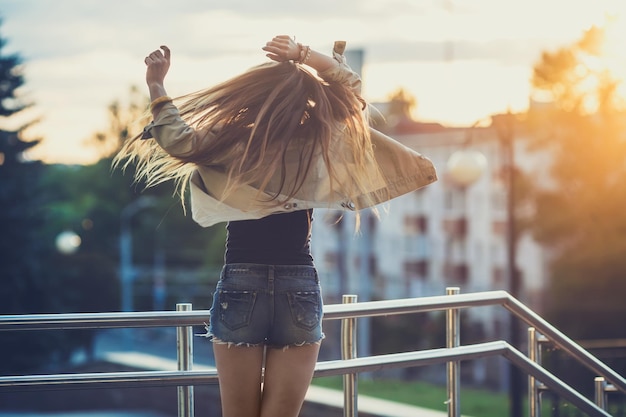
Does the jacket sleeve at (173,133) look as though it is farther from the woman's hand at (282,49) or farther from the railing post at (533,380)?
the railing post at (533,380)

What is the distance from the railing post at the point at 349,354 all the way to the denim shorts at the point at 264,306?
3.53 feet

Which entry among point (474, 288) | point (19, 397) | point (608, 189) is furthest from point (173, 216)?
point (19, 397)

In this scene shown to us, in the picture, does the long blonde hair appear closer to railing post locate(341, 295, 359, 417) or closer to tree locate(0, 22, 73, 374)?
railing post locate(341, 295, 359, 417)

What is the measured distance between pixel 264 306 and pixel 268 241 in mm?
184

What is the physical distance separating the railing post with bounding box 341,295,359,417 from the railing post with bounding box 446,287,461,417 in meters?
0.46

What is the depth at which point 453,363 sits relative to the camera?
4465mm

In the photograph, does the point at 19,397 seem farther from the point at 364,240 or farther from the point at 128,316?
the point at 128,316

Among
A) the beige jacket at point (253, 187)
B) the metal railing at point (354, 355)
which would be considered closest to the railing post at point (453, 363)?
the metal railing at point (354, 355)

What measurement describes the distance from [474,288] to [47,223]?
20.4 meters

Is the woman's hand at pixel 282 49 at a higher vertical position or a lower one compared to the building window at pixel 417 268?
higher

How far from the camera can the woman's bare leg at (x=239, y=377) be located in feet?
9.73

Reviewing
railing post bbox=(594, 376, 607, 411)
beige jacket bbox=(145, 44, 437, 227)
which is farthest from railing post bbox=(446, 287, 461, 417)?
beige jacket bbox=(145, 44, 437, 227)

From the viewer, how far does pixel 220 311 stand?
2938 millimetres

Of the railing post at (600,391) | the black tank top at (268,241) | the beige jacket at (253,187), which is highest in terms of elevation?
the beige jacket at (253,187)
